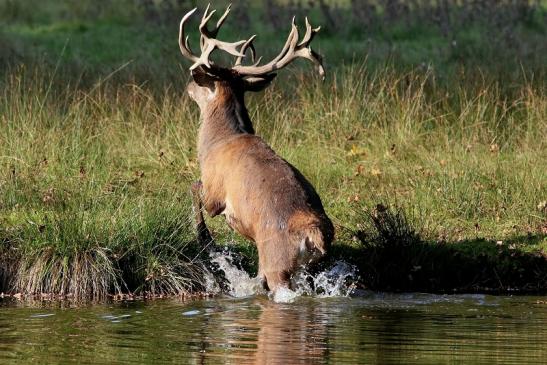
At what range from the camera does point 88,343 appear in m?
7.86

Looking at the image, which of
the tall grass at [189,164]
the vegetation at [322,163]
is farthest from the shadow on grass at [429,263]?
the tall grass at [189,164]

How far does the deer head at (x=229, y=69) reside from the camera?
34.7 ft

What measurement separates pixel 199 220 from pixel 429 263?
6.24 feet

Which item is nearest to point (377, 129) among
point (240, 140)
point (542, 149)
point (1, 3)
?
point (542, 149)

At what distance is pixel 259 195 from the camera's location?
936cm

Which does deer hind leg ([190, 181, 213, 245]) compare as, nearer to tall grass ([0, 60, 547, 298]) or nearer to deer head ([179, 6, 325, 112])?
tall grass ([0, 60, 547, 298])

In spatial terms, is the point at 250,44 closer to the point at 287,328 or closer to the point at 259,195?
the point at 259,195

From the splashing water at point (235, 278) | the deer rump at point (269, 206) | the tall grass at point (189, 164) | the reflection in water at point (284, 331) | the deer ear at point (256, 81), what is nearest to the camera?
the reflection in water at point (284, 331)

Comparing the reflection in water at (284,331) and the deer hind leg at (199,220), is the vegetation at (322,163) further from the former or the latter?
the reflection in water at (284,331)

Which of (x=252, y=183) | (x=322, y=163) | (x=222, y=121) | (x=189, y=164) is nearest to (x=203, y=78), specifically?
(x=222, y=121)

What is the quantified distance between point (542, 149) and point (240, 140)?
4359mm

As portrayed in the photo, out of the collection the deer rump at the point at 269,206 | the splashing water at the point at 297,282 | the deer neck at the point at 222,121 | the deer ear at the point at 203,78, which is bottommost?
the splashing water at the point at 297,282

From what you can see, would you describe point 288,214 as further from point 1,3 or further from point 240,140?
point 1,3

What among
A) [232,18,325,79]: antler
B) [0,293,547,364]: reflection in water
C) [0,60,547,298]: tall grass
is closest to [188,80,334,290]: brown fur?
[232,18,325,79]: antler
